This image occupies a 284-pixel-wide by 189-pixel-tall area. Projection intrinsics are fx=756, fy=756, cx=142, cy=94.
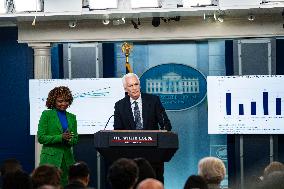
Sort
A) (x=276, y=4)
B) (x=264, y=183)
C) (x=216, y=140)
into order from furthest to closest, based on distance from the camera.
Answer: (x=216, y=140) → (x=276, y=4) → (x=264, y=183)

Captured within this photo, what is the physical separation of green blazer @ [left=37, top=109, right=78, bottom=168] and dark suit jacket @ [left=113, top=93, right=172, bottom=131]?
40 centimetres

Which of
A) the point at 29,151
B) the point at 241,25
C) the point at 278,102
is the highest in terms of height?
the point at 241,25

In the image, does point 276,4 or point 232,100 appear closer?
point 276,4

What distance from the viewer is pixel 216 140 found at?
33.8ft

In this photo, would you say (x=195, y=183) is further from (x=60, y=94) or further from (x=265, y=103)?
(x=265, y=103)

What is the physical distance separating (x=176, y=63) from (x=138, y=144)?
4891 mm

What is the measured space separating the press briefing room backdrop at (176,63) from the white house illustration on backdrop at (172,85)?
0.18 metres

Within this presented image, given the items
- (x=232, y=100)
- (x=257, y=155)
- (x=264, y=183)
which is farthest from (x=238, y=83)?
(x=264, y=183)

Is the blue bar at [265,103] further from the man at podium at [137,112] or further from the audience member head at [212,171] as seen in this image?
the audience member head at [212,171]

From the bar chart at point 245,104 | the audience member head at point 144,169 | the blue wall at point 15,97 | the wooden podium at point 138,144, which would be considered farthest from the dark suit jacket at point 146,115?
the blue wall at point 15,97

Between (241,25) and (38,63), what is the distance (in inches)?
104

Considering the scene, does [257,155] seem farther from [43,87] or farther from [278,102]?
[43,87]

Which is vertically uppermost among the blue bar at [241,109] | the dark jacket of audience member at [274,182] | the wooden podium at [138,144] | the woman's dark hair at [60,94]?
the woman's dark hair at [60,94]

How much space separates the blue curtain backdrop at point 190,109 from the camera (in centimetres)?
1032
